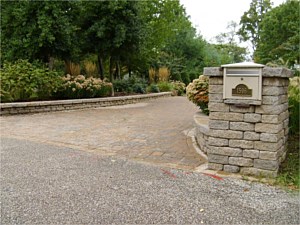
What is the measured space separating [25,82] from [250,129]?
22.6 feet

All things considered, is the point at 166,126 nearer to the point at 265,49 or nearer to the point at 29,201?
the point at 29,201

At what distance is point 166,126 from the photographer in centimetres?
621

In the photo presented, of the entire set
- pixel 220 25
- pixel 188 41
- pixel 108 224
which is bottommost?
pixel 108 224

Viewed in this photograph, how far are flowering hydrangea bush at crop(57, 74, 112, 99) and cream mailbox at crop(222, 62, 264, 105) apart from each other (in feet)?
22.8

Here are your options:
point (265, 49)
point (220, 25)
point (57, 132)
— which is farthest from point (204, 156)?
point (220, 25)

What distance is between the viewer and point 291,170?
3289 mm

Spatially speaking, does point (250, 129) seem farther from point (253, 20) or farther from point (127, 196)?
Answer: point (253, 20)

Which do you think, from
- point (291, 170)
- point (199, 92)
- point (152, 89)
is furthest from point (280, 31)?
point (291, 170)

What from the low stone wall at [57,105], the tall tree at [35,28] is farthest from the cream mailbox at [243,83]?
the tall tree at [35,28]

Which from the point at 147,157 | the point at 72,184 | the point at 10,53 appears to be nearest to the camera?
the point at 72,184

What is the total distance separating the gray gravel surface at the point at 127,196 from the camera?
7.45 ft

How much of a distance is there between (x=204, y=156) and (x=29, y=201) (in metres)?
2.21

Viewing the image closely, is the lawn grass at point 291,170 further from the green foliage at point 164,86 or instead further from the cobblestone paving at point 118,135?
the green foliage at point 164,86

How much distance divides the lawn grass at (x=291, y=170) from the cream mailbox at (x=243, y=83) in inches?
31.3
